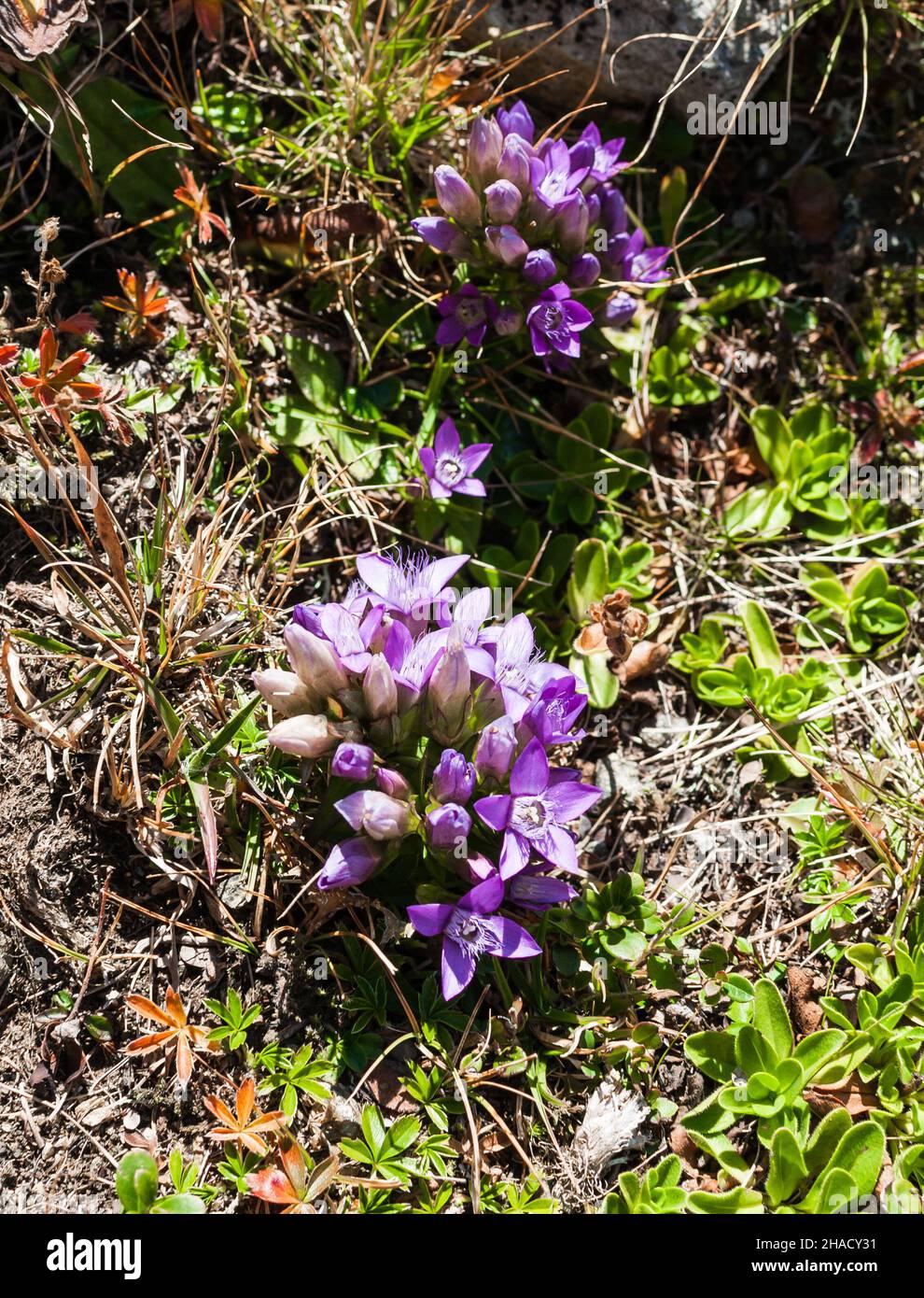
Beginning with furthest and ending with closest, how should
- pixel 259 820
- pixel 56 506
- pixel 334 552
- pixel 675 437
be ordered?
pixel 675 437 → pixel 334 552 → pixel 56 506 → pixel 259 820

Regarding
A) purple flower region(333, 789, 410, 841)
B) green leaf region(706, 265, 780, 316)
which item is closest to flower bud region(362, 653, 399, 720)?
purple flower region(333, 789, 410, 841)

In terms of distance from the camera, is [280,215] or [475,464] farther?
[280,215]

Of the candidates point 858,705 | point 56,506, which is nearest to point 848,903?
point 858,705

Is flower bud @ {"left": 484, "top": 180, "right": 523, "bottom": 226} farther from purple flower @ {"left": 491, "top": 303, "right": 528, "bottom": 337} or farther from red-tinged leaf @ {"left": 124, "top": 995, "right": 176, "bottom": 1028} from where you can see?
red-tinged leaf @ {"left": 124, "top": 995, "right": 176, "bottom": 1028}

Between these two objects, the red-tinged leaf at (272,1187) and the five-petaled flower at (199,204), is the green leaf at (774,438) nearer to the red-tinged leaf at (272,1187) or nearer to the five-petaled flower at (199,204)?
the five-petaled flower at (199,204)

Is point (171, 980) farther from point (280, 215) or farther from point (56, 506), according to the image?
point (280, 215)

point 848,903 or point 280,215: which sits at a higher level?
point 280,215

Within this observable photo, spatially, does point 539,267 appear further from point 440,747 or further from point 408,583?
point 440,747
